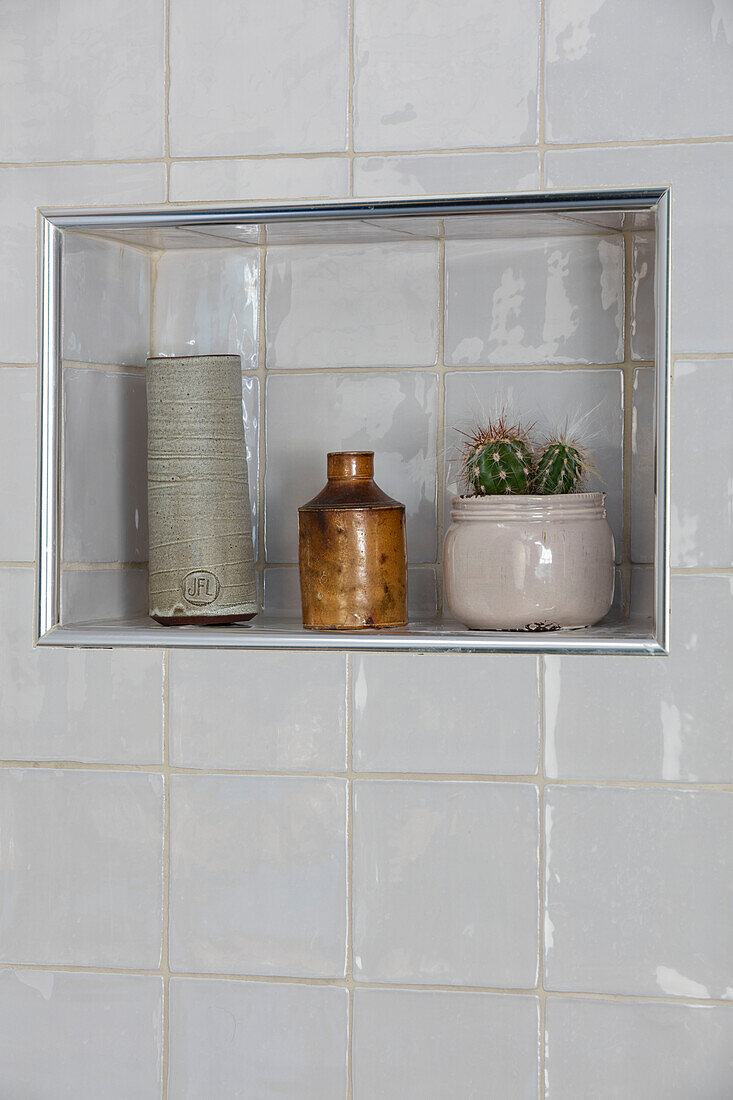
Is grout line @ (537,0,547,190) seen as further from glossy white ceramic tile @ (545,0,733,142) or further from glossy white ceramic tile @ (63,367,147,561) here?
glossy white ceramic tile @ (63,367,147,561)

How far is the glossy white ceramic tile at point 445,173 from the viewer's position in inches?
39.5

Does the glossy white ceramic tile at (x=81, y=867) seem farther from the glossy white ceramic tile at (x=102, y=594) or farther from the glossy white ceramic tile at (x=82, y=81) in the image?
the glossy white ceramic tile at (x=82, y=81)

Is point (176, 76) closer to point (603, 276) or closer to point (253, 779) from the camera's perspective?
point (603, 276)

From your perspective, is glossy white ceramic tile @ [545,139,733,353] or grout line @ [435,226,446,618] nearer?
glossy white ceramic tile @ [545,139,733,353]

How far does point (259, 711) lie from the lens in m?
1.04

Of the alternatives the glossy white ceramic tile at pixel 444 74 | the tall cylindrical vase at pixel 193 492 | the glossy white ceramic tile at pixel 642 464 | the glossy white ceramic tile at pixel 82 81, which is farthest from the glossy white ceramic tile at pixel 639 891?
the glossy white ceramic tile at pixel 82 81

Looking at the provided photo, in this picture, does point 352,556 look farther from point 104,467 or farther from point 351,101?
point 351,101

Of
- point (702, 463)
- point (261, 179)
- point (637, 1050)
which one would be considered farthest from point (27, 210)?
point (637, 1050)

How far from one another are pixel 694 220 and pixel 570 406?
0.22 m

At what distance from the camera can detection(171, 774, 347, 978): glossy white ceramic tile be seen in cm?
103

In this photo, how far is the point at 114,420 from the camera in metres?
1.16

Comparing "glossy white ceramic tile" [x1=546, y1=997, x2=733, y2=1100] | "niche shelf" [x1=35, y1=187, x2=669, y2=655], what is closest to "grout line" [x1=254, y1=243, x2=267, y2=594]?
"niche shelf" [x1=35, y1=187, x2=669, y2=655]

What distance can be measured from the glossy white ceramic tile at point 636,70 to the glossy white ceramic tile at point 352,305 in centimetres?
22

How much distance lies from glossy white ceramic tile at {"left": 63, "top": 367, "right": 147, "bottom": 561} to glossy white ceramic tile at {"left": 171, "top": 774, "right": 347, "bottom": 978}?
0.80 feet
